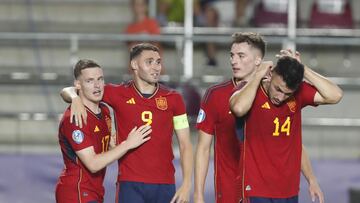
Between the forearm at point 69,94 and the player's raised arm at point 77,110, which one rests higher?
the forearm at point 69,94

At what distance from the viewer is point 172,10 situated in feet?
56.2

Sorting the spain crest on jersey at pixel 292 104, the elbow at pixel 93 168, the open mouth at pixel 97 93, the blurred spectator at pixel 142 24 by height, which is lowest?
the elbow at pixel 93 168

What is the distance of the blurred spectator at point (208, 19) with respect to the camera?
16.7 metres

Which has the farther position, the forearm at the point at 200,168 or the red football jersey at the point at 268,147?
the forearm at the point at 200,168

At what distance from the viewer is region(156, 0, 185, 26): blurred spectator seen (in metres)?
17.0

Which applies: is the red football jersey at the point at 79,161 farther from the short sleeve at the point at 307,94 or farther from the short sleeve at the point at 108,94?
the short sleeve at the point at 307,94

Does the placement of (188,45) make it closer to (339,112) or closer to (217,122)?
(339,112)

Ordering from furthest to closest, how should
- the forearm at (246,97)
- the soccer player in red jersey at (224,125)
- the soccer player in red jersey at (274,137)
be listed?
the soccer player in red jersey at (224,125) < the soccer player in red jersey at (274,137) < the forearm at (246,97)

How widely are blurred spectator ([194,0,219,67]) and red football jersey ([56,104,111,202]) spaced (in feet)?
23.5

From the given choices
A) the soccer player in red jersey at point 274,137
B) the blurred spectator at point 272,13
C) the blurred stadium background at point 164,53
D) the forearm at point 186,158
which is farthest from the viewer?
the blurred spectator at point 272,13

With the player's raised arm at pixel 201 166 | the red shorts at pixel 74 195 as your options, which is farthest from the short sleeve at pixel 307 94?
→ the red shorts at pixel 74 195

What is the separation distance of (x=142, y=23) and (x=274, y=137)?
7.41 m

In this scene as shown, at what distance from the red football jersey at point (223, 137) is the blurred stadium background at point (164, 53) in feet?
16.9

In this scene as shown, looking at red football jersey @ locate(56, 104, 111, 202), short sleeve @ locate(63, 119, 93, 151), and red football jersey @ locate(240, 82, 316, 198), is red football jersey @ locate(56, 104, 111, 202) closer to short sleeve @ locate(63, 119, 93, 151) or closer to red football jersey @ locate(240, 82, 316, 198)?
short sleeve @ locate(63, 119, 93, 151)
